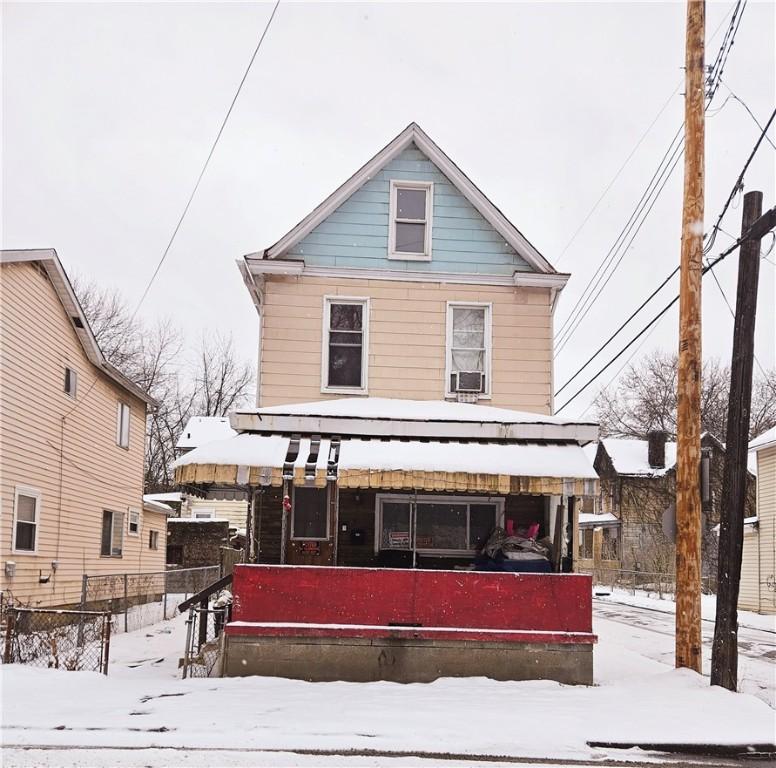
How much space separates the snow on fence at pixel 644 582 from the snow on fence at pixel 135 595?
1749 centimetres

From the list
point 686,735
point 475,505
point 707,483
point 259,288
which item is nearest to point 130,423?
point 259,288

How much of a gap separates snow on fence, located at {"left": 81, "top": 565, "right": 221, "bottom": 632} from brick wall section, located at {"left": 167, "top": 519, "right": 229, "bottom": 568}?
729cm

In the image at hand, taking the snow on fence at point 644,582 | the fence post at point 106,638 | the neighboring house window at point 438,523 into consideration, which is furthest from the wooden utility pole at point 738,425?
the snow on fence at point 644,582

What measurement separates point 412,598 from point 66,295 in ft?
35.8

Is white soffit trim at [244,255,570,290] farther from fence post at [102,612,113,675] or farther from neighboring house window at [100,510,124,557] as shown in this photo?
neighboring house window at [100,510,124,557]

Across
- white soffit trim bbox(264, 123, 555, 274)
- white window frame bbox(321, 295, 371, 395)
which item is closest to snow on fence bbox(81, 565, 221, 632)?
white window frame bbox(321, 295, 371, 395)

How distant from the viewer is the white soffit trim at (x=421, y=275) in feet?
50.9

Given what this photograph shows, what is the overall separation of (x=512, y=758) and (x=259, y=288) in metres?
10.4

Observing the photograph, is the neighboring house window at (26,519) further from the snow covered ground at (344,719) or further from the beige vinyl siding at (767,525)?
the beige vinyl siding at (767,525)

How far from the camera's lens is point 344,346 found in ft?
51.4

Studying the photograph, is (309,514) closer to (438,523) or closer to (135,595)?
(438,523)

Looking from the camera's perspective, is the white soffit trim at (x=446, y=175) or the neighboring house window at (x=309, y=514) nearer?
the neighboring house window at (x=309, y=514)

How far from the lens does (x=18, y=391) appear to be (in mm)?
15953

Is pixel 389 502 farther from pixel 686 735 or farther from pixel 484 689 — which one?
pixel 686 735
